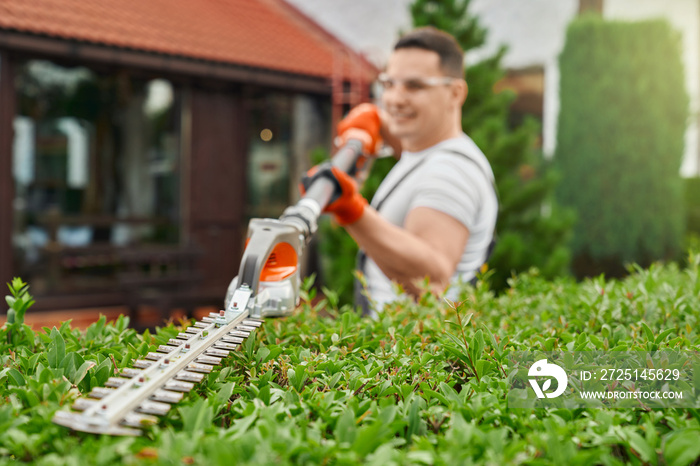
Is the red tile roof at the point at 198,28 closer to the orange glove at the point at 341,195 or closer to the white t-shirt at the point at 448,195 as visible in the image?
the white t-shirt at the point at 448,195

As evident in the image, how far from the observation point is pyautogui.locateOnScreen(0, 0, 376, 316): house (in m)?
6.45

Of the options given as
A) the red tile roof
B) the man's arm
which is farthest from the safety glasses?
the red tile roof

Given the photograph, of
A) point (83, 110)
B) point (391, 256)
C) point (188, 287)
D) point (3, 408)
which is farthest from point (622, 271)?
point (3, 408)

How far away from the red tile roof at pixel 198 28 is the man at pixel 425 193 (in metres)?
4.51

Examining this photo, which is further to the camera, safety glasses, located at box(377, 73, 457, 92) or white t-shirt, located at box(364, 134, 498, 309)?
safety glasses, located at box(377, 73, 457, 92)

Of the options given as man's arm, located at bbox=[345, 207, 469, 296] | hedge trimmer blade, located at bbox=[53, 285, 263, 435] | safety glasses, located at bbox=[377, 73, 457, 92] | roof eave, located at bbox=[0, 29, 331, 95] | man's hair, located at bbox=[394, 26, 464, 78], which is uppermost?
roof eave, located at bbox=[0, 29, 331, 95]

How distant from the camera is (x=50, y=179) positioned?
8.22m

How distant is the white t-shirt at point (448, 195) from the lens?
2.40 meters

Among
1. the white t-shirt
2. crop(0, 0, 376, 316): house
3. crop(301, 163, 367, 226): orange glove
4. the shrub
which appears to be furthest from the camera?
the shrub

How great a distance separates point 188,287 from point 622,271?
19.2 ft

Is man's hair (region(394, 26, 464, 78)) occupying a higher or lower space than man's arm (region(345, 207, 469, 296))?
higher

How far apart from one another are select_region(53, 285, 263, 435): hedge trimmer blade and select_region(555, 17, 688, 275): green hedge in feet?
25.7

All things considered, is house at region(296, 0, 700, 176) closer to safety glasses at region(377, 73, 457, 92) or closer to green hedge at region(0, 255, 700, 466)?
safety glasses at region(377, 73, 457, 92)

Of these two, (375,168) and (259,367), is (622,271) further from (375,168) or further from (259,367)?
(259,367)
